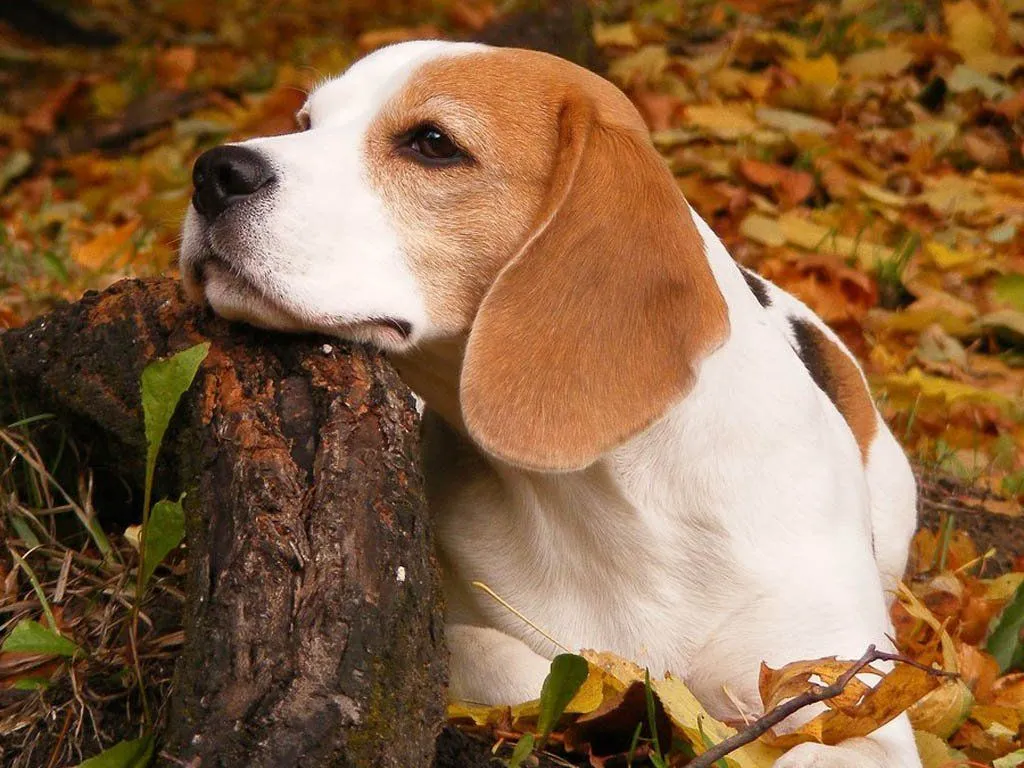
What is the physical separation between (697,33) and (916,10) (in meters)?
1.23

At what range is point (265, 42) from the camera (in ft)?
33.3

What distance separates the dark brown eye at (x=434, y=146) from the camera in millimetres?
2607

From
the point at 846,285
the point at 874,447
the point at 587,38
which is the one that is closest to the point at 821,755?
the point at 874,447

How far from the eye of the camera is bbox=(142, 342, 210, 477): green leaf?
2.32 meters

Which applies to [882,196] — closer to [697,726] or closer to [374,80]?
[374,80]

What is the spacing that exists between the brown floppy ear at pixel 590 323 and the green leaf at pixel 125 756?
0.76 m

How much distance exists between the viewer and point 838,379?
12.6ft

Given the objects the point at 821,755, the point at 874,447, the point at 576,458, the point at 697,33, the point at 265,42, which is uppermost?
the point at 576,458

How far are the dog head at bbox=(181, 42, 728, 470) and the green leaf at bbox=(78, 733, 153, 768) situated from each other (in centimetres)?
74

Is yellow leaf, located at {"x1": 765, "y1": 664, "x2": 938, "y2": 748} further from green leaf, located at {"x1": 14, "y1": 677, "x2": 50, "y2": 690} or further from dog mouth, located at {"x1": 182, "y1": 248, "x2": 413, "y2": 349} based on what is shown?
green leaf, located at {"x1": 14, "y1": 677, "x2": 50, "y2": 690}

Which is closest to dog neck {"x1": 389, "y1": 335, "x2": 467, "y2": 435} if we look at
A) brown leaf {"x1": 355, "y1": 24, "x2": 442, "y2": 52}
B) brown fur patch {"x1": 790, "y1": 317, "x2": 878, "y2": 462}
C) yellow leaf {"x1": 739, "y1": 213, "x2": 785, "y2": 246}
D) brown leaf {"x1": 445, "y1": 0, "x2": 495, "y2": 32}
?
brown fur patch {"x1": 790, "y1": 317, "x2": 878, "y2": 462}

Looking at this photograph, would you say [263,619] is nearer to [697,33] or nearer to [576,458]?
[576,458]

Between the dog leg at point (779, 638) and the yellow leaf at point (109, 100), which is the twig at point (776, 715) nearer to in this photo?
the dog leg at point (779, 638)

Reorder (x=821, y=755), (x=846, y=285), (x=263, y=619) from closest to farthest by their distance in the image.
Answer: (x=263, y=619) → (x=821, y=755) → (x=846, y=285)
